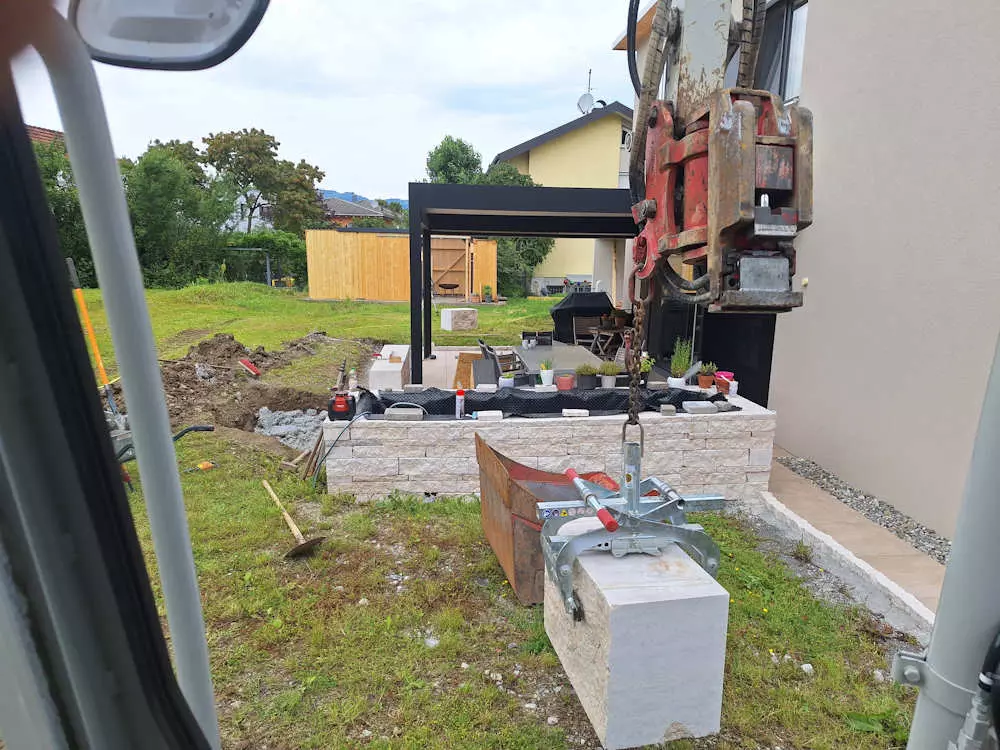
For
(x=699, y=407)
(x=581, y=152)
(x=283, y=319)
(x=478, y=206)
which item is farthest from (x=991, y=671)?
(x=581, y=152)

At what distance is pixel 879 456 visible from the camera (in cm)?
620

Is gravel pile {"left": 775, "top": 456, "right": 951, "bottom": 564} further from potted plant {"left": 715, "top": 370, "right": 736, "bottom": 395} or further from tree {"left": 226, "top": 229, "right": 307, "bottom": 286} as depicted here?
tree {"left": 226, "top": 229, "right": 307, "bottom": 286}

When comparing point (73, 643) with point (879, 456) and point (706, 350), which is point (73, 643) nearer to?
point (879, 456)

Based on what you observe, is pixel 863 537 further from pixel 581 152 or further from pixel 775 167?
pixel 581 152

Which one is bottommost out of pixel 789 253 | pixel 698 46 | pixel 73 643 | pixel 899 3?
pixel 73 643

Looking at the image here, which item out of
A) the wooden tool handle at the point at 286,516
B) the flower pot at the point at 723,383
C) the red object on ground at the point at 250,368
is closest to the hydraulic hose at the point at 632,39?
the wooden tool handle at the point at 286,516

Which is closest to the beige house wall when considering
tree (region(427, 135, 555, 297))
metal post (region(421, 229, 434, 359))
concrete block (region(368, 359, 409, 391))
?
concrete block (region(368, 359, 409, 391))

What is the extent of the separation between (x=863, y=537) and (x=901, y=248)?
2.80 metres

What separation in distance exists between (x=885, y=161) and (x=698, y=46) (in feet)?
14.9

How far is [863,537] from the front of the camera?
5.41 m

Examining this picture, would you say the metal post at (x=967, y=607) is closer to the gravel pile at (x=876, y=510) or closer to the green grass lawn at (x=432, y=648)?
the green grass lawn at (x=432, y=648)

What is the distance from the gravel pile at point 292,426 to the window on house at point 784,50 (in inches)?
281

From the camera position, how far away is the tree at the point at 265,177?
33250mm

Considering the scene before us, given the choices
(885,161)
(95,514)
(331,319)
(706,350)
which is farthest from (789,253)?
(331,319)
